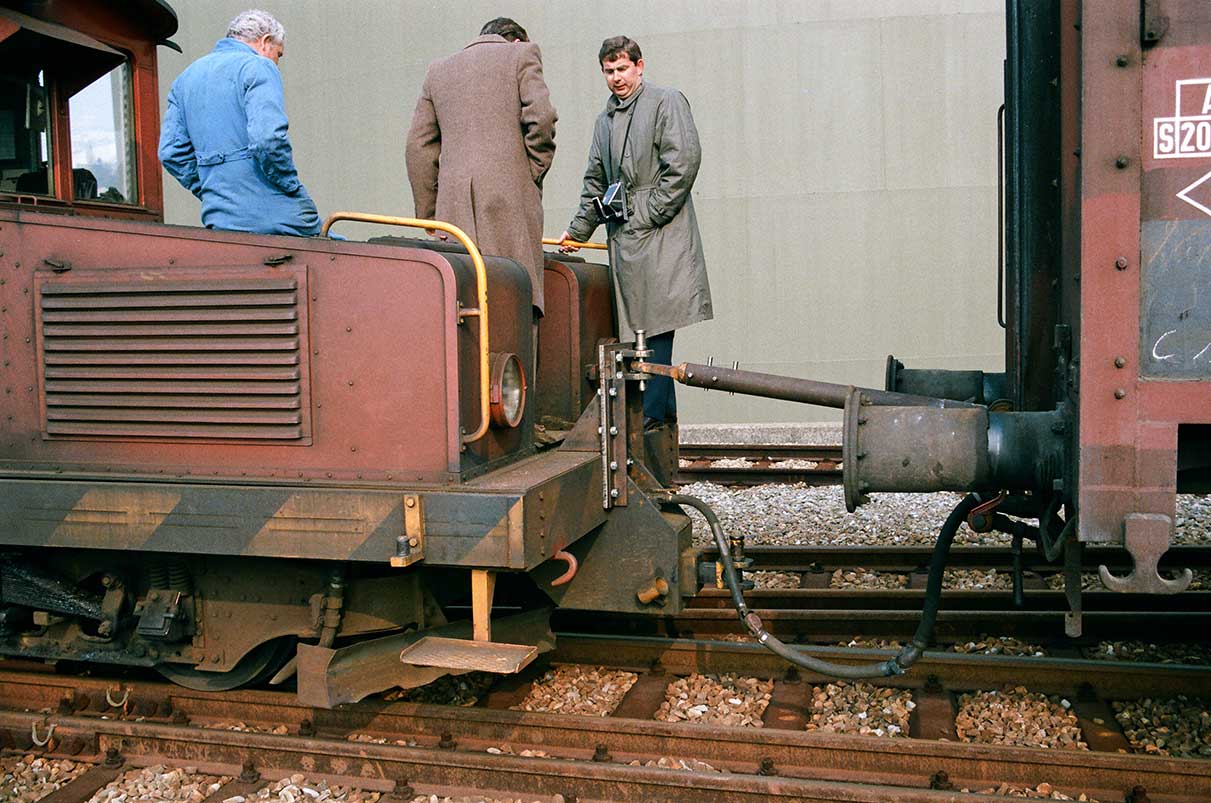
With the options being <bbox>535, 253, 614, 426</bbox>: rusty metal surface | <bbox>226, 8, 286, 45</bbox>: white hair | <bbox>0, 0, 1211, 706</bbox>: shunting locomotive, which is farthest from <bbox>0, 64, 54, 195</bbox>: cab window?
<bbox>535, 253, 614, 426</bbox>: rusty metal surface

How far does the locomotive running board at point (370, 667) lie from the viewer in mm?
3725

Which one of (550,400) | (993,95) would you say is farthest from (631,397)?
(993,95)

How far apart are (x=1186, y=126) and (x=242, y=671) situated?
3643 millimetres

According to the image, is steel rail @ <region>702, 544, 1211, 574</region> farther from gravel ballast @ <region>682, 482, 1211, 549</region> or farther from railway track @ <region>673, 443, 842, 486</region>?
railway track @ <region>673, 443, 842, 486</region>

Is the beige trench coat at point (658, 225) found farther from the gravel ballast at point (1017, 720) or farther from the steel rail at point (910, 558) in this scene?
the gravel ballast at point (1017, 720)

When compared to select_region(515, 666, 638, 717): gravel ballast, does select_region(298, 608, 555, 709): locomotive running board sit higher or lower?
higher

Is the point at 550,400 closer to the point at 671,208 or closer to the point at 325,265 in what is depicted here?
the point at 671,208

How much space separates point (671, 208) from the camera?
195 inches

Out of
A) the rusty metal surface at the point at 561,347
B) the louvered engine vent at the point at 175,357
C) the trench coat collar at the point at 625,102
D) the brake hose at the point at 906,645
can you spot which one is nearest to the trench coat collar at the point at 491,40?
the trench coat collar at the point at 625,102

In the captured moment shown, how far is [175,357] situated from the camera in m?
3.83

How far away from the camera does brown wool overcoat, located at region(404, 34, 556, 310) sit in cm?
452

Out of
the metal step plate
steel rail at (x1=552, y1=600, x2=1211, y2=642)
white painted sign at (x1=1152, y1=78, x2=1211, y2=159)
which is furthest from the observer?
steel rail at (x1=552, y1=600, x2=1211, y2=642)

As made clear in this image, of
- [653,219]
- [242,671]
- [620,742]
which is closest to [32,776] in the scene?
[242,671]

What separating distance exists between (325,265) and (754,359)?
333 inches
